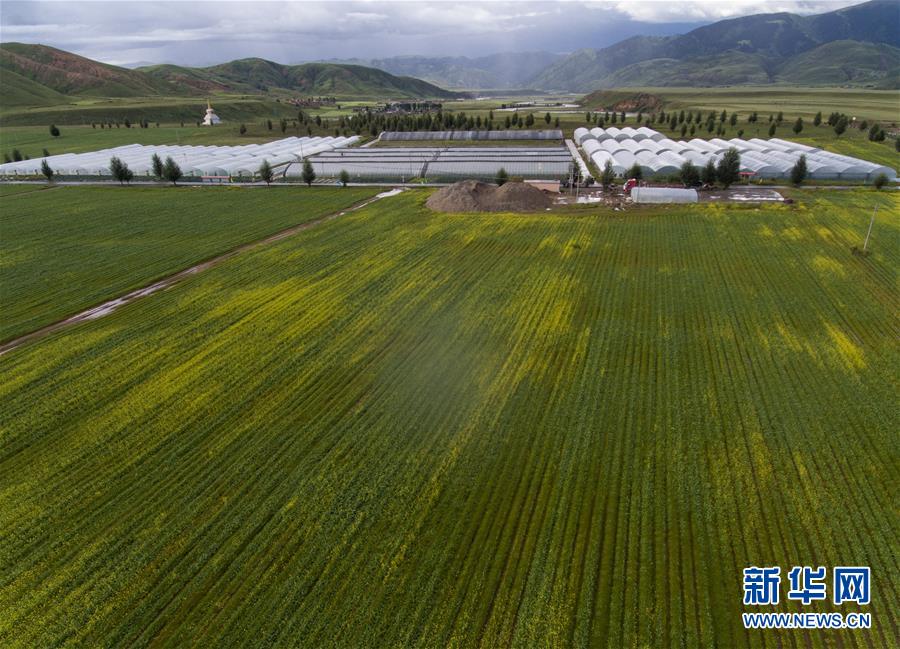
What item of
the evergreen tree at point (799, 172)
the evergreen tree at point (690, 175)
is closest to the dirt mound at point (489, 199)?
the evergreen tree at point (690, 175)

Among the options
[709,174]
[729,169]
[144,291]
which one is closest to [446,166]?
[709,174]

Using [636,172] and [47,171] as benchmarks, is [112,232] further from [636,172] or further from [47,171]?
[636,172]

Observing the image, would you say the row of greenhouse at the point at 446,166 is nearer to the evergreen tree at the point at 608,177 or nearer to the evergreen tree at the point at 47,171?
the evergreen tree at the point at 608,177

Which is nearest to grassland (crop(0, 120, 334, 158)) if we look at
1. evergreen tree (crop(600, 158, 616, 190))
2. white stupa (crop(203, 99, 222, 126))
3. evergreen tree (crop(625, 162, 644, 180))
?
white stupa (crop(203, 99, 222, 126))

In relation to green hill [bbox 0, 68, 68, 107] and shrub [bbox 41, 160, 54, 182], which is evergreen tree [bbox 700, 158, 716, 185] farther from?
green hill [bbox 0, 68, 68, 107]

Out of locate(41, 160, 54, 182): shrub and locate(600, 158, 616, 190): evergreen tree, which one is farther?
locate(41, 160, 54, 182): shrub
